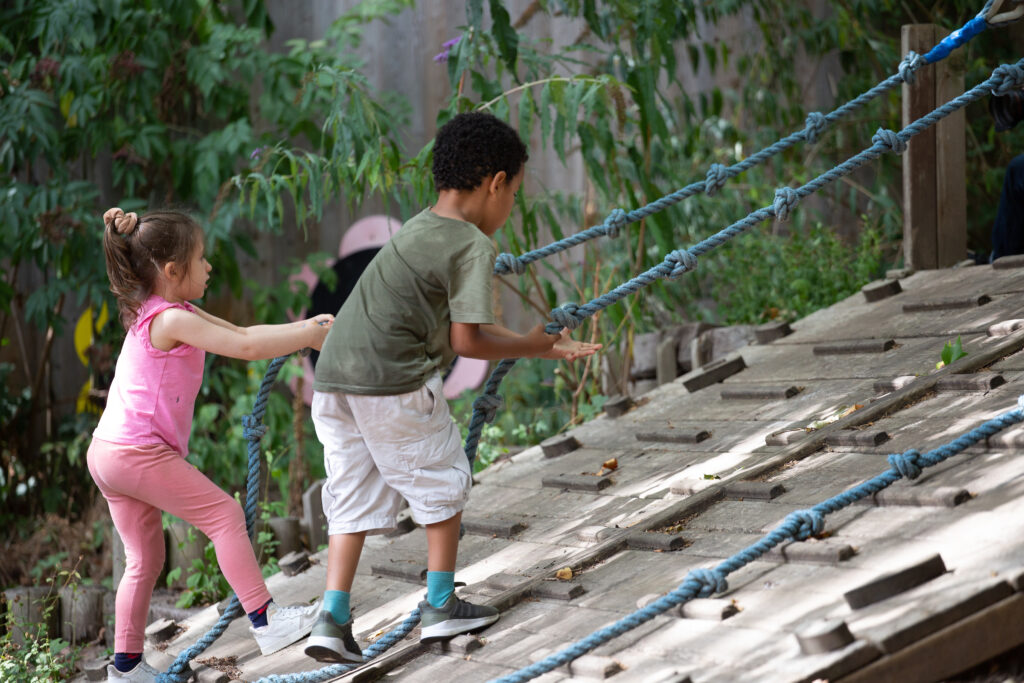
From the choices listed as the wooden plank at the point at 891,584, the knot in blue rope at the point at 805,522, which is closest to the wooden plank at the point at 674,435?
the knot in blue rope at the point at 805,522

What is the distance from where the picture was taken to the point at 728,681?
6.75 feet

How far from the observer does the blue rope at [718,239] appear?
9.88 ft

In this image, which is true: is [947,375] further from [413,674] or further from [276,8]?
[276,8]

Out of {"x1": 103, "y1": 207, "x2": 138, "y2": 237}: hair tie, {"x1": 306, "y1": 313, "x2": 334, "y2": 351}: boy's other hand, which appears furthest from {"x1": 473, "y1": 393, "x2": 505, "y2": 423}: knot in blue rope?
{"x1": 103, "y1": 207, "x2": 138, "y2": 237}: hair tie

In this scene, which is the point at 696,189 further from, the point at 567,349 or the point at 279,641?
the point at 279,641

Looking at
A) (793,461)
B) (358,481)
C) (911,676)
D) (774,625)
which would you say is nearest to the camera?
(911,676)

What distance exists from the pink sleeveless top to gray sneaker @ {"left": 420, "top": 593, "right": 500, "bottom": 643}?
2.77 ft

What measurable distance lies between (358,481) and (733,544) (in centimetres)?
96

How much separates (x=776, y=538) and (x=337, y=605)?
108 cm

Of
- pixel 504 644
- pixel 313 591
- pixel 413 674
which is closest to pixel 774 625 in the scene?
pixel 504 644

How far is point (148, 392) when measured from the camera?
9.70 ft

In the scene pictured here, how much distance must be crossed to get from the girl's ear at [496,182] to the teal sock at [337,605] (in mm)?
1087

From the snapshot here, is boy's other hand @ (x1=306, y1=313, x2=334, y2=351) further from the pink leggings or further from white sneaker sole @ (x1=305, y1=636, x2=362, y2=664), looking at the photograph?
white sneaker sole @ (x1=305, y1=636, x2=362, y2=664)

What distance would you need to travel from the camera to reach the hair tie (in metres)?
2.99
